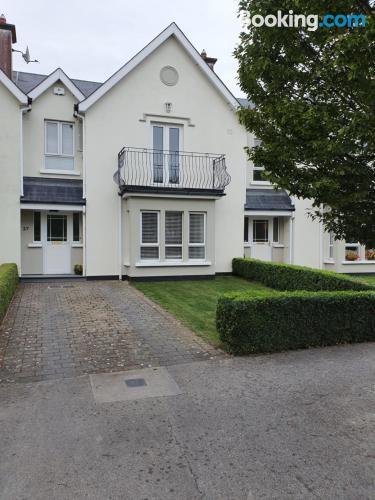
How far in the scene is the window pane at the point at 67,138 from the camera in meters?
16.1

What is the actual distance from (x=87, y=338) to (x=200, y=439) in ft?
13.8

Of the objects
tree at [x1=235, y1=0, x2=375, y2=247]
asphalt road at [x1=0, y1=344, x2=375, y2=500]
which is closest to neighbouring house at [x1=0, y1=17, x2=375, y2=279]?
tree at [x1=235, y1=0, x2=375, y2=247]

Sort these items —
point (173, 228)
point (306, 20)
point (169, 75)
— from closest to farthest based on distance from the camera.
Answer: point (306, 20) < point (173, 228) < point (169, 75)

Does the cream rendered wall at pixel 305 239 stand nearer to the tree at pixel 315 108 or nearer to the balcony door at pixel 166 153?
the balcony door at pixel 166 153

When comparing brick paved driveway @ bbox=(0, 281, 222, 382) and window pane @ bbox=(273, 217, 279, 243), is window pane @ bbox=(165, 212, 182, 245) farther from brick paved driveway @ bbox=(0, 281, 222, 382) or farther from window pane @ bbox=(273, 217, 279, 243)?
window pane @ bbox=(273, 217, 279, 243)

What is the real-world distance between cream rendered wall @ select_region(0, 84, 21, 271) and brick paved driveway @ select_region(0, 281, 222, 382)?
3.62 m

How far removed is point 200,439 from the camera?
397 cm

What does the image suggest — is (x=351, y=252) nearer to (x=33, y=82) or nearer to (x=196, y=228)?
(x=196, y=228)

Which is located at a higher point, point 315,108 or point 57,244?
point 315,108

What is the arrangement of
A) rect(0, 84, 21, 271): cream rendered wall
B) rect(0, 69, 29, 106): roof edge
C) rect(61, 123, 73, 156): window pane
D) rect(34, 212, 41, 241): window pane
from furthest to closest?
1. rect(61, 123, 73, 156): window pane
2. rect(34, 212, 41, 241): window pane
3. rect(0, 84, 21, 271): cream rendered wall
4. rect(0, 69, 29, 106): roof edge

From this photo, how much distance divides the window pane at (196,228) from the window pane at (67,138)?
5784mm

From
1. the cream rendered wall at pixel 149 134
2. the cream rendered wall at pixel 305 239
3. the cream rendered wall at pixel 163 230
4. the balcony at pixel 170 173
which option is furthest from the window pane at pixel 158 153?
the cream rendered wall at pixel 305 239

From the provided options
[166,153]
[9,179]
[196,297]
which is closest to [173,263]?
[196,297]

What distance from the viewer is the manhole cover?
5.43 meters
